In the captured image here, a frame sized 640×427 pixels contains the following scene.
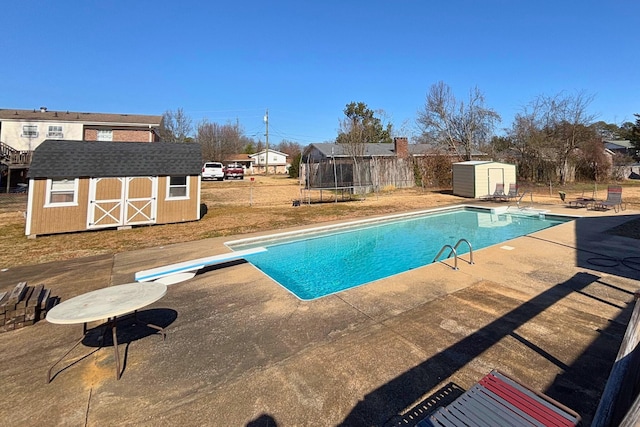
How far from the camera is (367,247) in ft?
31.0

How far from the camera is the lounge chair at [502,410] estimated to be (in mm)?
1740

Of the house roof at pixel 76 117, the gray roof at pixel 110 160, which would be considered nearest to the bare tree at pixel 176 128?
the house roof at pixel 76 117

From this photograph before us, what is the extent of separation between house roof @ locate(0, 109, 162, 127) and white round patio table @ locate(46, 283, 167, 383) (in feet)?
99.2

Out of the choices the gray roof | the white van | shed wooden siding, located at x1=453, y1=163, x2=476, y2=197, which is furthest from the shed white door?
the white van

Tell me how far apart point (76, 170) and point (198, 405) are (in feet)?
35.4

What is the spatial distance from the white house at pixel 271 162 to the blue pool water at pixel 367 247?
49.5 metres

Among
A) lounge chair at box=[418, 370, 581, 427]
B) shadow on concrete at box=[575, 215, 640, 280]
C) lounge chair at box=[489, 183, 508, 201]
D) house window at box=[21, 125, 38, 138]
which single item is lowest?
lounge chair at box=[418, 370, 581, 427]

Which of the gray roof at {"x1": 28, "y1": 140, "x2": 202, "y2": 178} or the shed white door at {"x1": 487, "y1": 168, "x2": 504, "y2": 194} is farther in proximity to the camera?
the shed white door at {"x1": 487, "y1": 168, "x2": 504, "y2": 194}

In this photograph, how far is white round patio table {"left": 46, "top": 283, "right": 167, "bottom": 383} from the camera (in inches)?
107

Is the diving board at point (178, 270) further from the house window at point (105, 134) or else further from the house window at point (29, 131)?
the house window at point (29, 131)

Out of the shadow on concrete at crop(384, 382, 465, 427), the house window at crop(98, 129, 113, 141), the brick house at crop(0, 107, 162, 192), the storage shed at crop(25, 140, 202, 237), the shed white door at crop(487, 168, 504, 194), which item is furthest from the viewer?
the house window at crop(98, 129, 113, 141)

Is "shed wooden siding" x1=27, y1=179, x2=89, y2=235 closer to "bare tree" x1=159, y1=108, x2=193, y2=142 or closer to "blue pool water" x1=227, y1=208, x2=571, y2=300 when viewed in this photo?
"blue pool water" x1=227, y1=208, x2=571, y2=300

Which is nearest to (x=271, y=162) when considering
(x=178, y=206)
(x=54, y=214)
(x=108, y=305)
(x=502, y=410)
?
(x=178, y=206)

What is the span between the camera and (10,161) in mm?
20938
